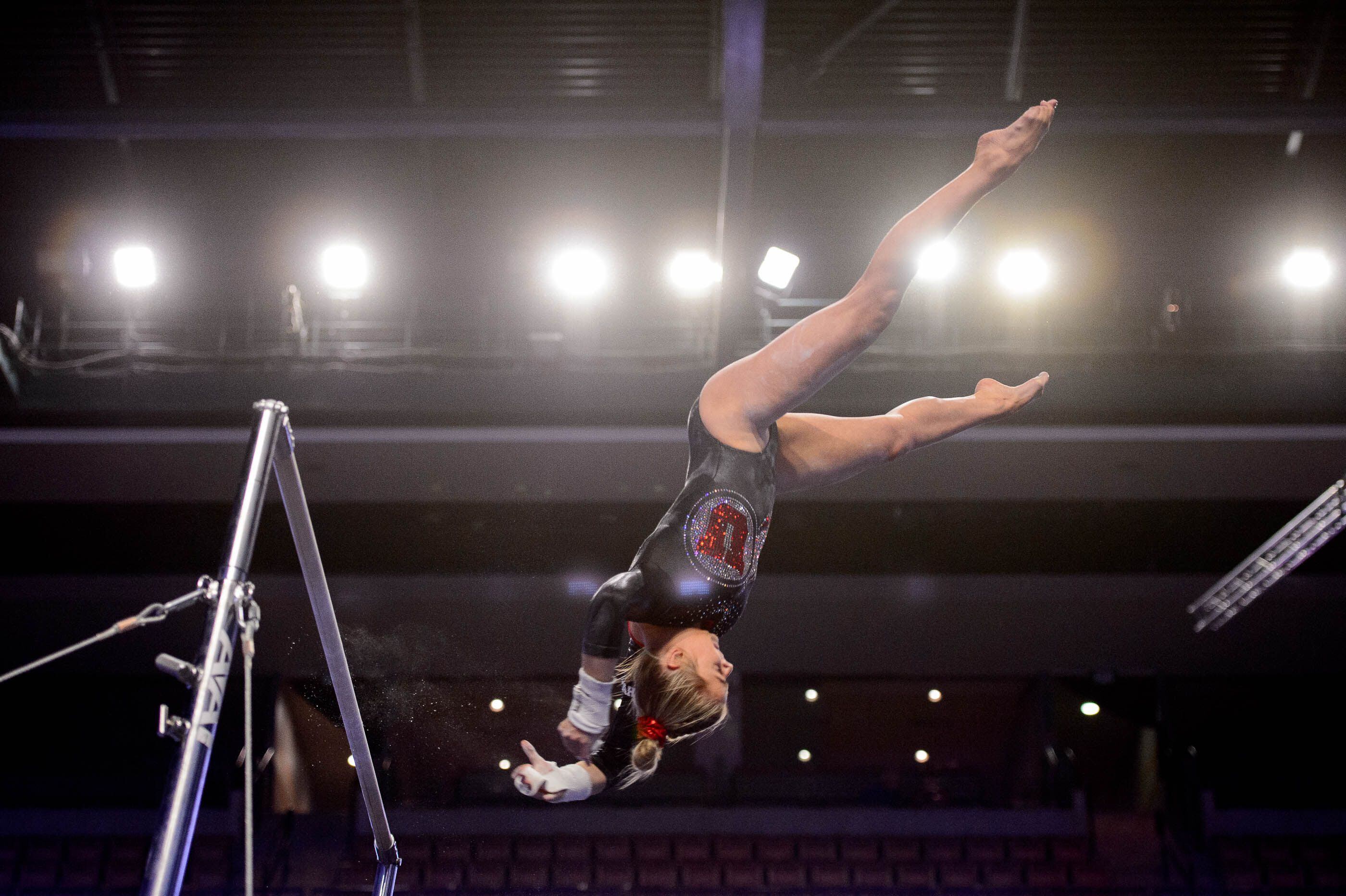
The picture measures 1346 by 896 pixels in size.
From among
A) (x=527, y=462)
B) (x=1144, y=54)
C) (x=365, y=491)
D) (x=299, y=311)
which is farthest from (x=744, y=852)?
(x=1144, y=54)

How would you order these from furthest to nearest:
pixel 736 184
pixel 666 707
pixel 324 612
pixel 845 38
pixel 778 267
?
pixel 736 184
pixel 845 38
pixel 778 267
pixel 324 612
pixel 666 707

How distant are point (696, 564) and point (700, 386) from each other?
5.52 m

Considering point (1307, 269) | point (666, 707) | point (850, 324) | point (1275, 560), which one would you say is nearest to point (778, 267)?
point (850, 324)

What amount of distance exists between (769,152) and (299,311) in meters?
3.65

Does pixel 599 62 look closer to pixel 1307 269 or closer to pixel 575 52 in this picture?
pixel 575 52

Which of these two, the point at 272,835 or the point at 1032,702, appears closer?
the point at 272,835

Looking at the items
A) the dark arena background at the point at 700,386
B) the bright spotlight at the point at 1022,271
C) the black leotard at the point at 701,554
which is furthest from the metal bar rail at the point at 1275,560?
the black leotard at the point at 701,554

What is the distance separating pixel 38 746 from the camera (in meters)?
9.52

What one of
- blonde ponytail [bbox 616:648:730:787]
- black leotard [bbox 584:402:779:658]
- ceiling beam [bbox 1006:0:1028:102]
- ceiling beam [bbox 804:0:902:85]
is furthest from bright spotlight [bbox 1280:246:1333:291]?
blonde ponytail [bbox 616:648:730:787]

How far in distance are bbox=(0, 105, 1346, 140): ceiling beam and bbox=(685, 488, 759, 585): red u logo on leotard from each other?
4552 mm

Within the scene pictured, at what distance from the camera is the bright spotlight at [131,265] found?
299 inches

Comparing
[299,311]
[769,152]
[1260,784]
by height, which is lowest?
[1260,784]

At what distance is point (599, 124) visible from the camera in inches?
251

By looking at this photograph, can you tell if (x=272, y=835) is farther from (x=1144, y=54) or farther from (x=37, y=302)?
(x=1144, y=54)
